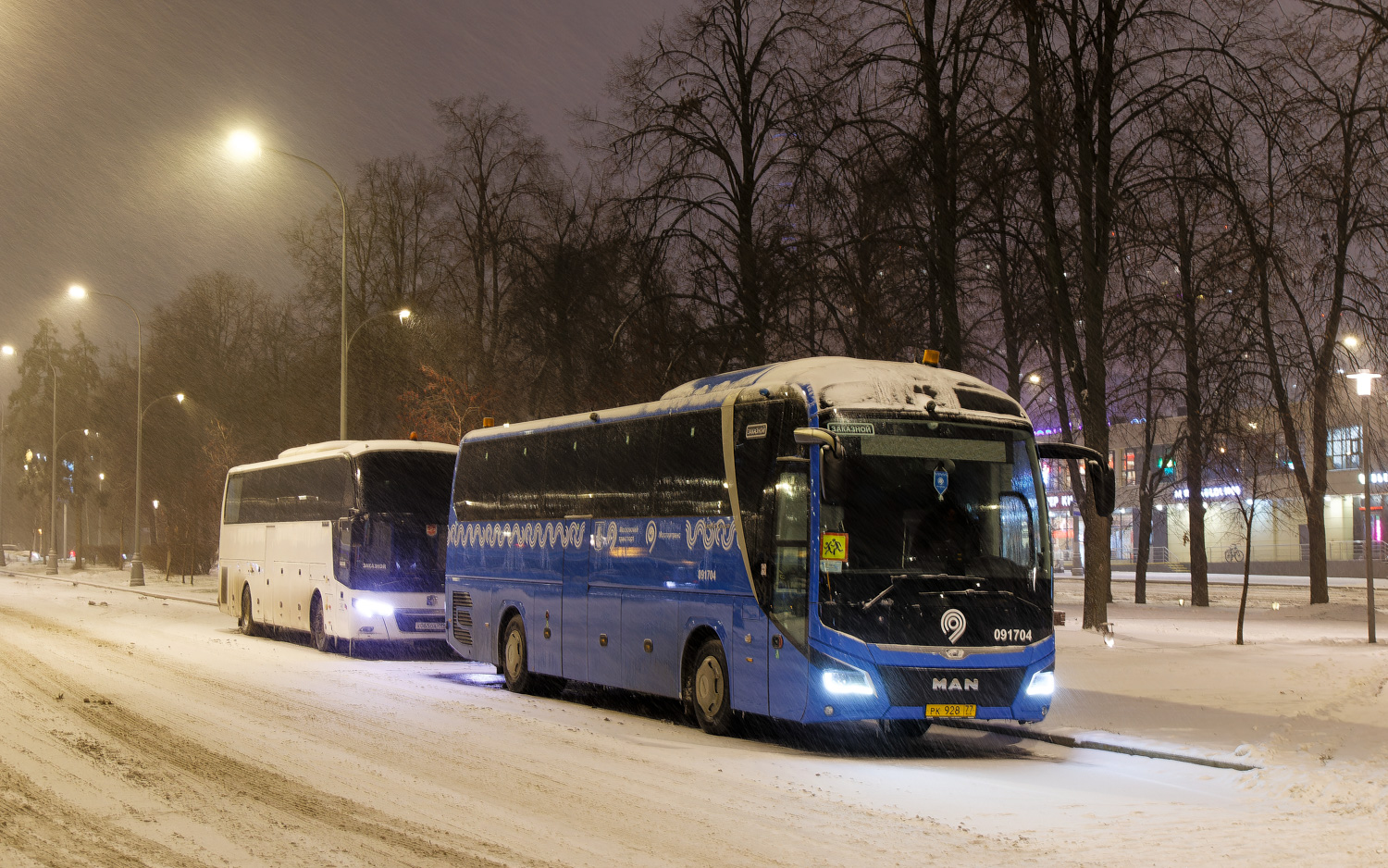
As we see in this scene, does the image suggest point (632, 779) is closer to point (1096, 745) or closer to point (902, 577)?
point (902, 577)

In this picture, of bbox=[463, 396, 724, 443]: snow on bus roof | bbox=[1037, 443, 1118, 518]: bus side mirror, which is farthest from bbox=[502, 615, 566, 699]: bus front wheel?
bbox=[1037, 443, 1118, 518]: bus side mirror

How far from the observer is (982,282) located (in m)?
28.5

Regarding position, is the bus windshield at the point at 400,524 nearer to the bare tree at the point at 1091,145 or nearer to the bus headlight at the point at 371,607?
the bus headlight at the point at 371,607

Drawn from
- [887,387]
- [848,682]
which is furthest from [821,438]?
[848,682]

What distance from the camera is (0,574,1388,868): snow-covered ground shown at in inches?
315

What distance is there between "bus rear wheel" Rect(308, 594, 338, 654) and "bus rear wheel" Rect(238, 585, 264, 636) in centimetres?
486

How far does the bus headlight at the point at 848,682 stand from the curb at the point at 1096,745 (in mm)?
2185

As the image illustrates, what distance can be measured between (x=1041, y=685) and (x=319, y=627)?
51.1 feet

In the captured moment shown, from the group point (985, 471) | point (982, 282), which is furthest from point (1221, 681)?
point (982, 282)

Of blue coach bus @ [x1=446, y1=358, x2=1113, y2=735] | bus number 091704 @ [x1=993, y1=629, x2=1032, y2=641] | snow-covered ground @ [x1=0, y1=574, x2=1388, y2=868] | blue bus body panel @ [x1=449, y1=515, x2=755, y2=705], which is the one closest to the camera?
snow-covered ground @ [x1=0, y1=574, x2=1388, y2=868]

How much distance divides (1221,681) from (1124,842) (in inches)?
385

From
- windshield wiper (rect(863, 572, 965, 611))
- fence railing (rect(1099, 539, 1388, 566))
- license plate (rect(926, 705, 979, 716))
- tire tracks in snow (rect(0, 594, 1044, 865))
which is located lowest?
fence railing (rect(1099, 539, 1388, 566))

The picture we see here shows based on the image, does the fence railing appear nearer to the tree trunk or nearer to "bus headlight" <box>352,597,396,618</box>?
the tree trunk

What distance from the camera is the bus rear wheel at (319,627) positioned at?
24.4 m
